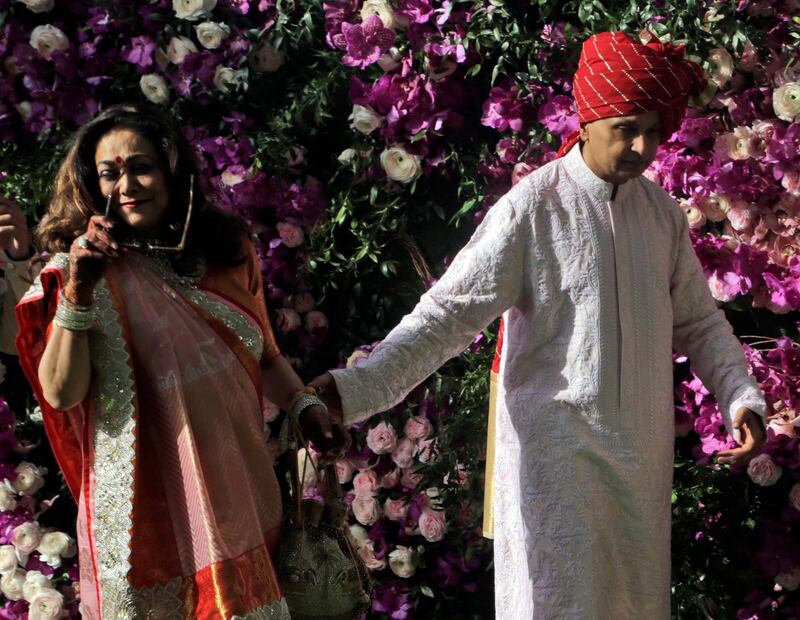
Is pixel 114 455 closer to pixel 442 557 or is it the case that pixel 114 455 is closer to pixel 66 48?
pixel 442 557

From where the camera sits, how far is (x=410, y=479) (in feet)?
14.8

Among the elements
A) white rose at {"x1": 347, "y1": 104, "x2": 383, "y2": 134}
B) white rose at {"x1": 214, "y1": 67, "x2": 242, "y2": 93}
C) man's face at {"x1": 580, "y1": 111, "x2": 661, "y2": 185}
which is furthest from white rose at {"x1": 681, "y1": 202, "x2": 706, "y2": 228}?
white rose at {"x1": 214, "y1": 67, "x2": 242, "y2": 93}

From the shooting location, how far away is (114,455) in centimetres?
305

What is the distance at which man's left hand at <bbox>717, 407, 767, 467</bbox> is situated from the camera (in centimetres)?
315

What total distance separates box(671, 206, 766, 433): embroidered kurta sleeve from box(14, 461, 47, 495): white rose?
2557 millimetres

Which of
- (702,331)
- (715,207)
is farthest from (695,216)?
(702,331)

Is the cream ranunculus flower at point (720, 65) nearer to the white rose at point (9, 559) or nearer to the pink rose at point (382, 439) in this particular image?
the pink rose at point (382, 439)

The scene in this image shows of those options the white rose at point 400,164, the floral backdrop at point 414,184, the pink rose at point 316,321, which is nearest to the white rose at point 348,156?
the floral backdrop at point 414,184

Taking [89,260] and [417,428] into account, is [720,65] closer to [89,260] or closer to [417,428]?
[417,428]

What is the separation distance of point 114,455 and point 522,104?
1830 mm

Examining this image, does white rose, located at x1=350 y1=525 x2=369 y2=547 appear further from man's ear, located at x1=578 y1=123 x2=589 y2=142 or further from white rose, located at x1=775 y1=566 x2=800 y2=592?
man's ear, located at x1=578 y1=123 x2=589 y2=142

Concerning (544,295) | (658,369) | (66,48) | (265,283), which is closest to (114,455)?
(544,295)

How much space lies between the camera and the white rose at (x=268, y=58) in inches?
185

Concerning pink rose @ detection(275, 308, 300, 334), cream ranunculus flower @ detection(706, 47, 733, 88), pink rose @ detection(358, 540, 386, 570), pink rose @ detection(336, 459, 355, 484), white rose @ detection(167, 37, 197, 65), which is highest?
white rose @ detection(167, 37, 197, 65)
